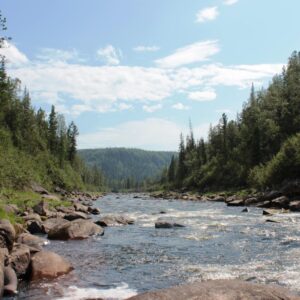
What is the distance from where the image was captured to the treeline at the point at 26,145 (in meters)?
58.4

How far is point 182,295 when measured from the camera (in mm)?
10641

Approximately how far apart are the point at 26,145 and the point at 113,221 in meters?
66.4

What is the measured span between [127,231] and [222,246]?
8681 mm

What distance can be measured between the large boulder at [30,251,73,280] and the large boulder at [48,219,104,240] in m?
8.21

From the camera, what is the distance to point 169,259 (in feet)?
63.8

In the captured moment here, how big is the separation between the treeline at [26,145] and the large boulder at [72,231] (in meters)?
25.5

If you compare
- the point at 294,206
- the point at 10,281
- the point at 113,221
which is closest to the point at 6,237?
the point at 10,281

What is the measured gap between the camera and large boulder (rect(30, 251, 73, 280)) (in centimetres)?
1575

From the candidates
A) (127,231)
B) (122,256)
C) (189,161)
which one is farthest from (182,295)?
(189,161)

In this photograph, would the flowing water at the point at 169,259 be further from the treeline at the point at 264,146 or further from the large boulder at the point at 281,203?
the treeline at the point at 264,146

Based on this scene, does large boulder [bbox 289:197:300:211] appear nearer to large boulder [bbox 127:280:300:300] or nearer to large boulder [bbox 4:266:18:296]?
large boulder [bbox 127:280:300:300]

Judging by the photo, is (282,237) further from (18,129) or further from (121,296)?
(18,129)

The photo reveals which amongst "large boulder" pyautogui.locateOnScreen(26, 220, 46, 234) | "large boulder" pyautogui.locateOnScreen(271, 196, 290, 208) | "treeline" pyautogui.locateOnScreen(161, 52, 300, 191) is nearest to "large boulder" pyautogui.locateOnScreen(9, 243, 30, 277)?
"large boulder" pyautogui.locateOnScreen(26, 220, 46, 234)

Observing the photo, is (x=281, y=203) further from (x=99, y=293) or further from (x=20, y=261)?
(x=99, y=293)
